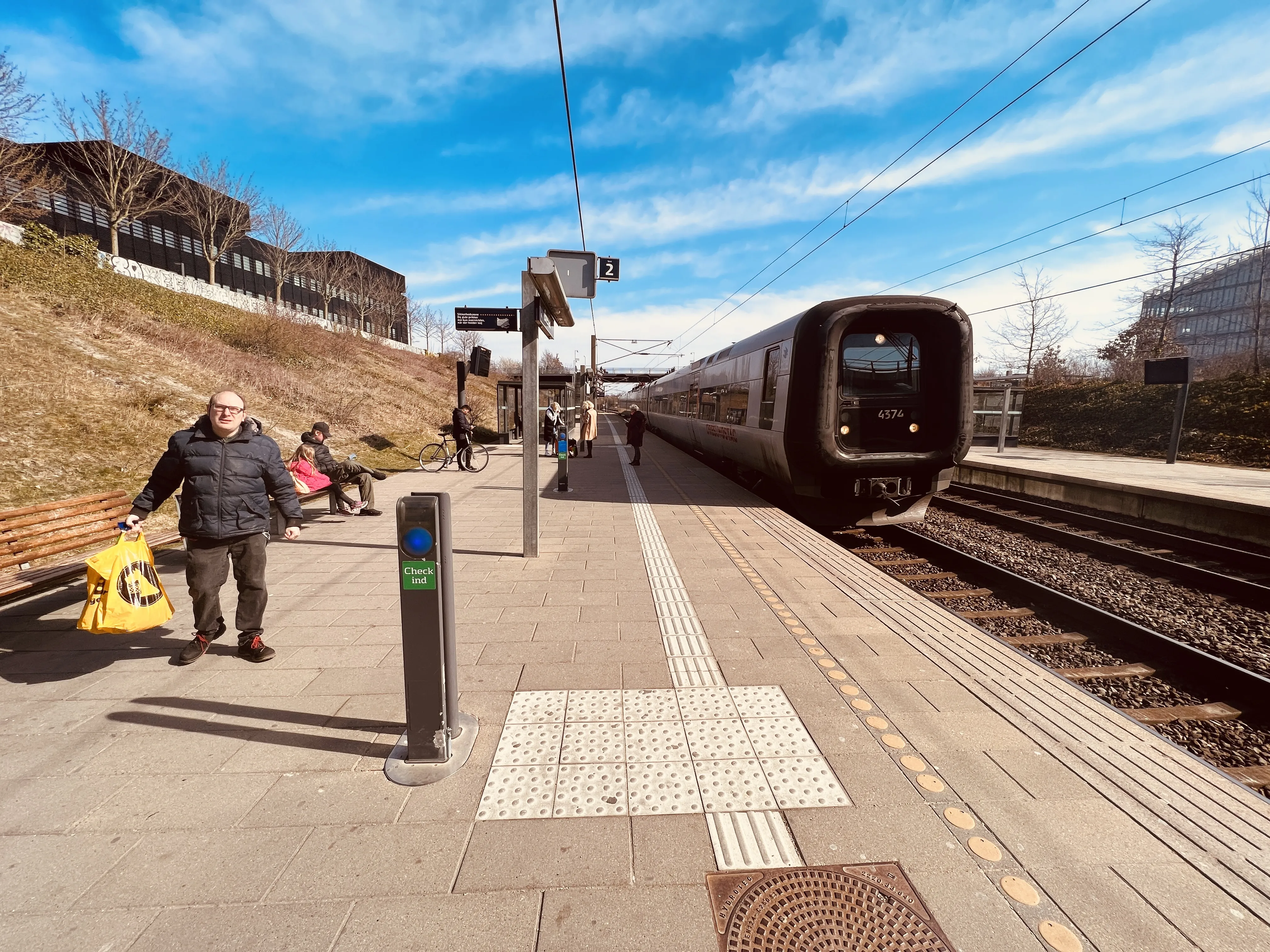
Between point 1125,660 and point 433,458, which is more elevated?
point 433,458

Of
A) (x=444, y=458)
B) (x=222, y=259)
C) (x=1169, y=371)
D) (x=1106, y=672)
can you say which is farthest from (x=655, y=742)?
(x=222, y=259)

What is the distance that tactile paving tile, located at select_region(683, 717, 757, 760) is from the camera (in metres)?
2.58

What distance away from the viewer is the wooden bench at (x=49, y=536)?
13.1 ft

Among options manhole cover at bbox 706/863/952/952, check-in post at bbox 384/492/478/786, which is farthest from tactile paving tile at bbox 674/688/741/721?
check-in post at bbox 384/492/478/786

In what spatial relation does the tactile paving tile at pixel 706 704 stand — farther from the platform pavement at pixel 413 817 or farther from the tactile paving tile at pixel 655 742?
the platform pavement at pixel 413 817

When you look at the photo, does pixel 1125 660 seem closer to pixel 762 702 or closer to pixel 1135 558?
pixel 762 702

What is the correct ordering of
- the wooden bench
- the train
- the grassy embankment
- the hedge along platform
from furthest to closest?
the hedge along platform
the grassy embankment
the train
the wooden bench

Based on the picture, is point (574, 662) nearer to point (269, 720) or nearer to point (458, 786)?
point (458, 786)

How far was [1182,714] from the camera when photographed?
3.42m

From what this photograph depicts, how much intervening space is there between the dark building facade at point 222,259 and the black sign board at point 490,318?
18.1 metres

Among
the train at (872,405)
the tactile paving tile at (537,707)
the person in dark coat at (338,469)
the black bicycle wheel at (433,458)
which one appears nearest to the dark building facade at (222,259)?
the black bicycle wheel at (433,458)

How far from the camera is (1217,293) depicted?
65.8 m

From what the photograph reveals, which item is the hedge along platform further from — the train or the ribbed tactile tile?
the ribbed tactile tile

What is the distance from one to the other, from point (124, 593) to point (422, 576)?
2.10 meters
